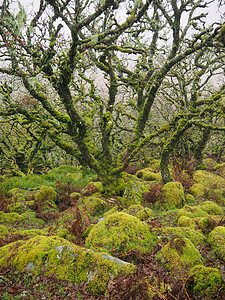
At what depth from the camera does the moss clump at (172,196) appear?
279 inches

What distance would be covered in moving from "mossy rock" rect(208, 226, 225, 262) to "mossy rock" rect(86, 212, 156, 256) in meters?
1.14

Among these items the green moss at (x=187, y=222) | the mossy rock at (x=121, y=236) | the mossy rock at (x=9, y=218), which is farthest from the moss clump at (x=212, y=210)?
the mossy rock at (x=9, y=218)

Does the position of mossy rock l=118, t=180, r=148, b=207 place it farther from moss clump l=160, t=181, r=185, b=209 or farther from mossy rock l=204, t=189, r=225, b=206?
mossy rock l=204, t=189, r=225, b=206

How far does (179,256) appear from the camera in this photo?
334 cm

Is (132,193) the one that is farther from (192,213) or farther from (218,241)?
(218,241)

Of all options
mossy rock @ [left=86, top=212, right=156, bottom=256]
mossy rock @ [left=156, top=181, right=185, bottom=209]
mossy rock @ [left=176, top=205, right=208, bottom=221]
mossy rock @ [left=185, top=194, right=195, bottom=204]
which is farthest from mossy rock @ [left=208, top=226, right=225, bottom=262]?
mossy rock @ [left=185, top=194, right=195, bottom=204]

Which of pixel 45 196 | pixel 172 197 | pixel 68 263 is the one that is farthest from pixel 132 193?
pixel 68 263

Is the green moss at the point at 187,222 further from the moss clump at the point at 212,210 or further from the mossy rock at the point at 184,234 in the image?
the moss clump at the point at 212,210

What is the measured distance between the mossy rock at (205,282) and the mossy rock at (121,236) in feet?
3.37

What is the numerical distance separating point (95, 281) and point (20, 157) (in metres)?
11.3

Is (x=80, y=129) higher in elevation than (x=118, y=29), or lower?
lower

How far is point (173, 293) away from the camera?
8.64 feet

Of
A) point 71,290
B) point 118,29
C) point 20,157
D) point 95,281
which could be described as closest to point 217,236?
point 95,281

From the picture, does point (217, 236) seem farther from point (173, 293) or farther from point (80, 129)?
point (80, 129)
